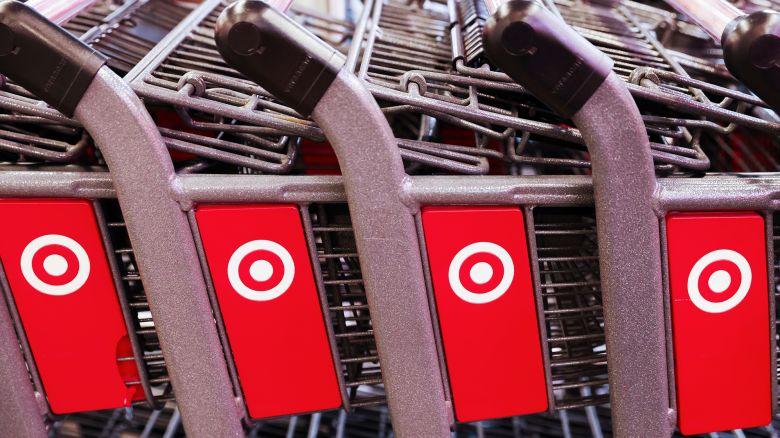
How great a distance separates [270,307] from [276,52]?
35 cm

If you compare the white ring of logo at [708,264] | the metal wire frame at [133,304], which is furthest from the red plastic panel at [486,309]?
the metal wire frame at [133,304]

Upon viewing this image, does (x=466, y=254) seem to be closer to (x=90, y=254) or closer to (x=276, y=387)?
(x=276, y=387)

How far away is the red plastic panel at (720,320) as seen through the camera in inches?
34.2

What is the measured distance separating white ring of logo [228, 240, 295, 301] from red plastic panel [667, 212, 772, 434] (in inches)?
19.5

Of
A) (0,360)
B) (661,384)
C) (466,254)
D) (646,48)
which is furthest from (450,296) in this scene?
(646,48)

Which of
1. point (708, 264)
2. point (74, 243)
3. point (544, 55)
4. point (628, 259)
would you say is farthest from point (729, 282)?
point (74, 243)

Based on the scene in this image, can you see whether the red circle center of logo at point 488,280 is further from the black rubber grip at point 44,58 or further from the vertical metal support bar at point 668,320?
the black rubber grip at point 44,58

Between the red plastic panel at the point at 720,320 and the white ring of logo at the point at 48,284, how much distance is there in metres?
0.77

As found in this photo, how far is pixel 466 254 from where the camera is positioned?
2.86 ft

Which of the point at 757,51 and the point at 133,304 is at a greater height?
the point at 757,51

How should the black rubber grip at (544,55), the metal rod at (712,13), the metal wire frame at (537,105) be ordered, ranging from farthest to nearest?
the metal rod at (712,13) < the metal wire frame at (537,105) < the black rubber grip at (544,55)

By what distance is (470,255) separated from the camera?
34.3 inches

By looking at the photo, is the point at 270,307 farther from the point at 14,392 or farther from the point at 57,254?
the point at 14,392

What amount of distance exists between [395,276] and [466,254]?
10 cm
